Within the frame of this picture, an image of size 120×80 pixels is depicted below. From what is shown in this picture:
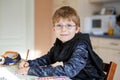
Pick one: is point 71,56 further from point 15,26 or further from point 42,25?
point 42,25

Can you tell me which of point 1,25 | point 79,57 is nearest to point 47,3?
point 1,25

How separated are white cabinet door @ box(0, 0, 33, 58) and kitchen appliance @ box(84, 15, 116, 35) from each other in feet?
3.26

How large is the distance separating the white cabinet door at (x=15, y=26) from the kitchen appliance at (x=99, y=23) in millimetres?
994

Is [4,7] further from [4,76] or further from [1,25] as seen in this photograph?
[4,76]

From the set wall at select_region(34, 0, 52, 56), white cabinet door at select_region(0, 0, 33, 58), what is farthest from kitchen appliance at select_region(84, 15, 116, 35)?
white cabinet door at select_region(0, 0, 33, 58)

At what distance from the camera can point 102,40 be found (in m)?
3.18

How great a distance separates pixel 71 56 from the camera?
1106mm

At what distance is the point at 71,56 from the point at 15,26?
2733 millimetres

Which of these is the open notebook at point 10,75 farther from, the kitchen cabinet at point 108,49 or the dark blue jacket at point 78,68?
the kitchen cabinet at point 108,49

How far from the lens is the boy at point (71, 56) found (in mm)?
1020

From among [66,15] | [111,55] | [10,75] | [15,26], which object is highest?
[66,15]

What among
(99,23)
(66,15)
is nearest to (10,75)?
(66,15)

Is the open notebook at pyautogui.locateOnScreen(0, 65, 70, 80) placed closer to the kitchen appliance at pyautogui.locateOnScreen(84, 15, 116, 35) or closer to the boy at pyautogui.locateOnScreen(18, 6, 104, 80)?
the boy at pyautogui.locateOnScreen(18, 6, 104, 80)

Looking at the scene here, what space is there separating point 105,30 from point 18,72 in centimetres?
255
